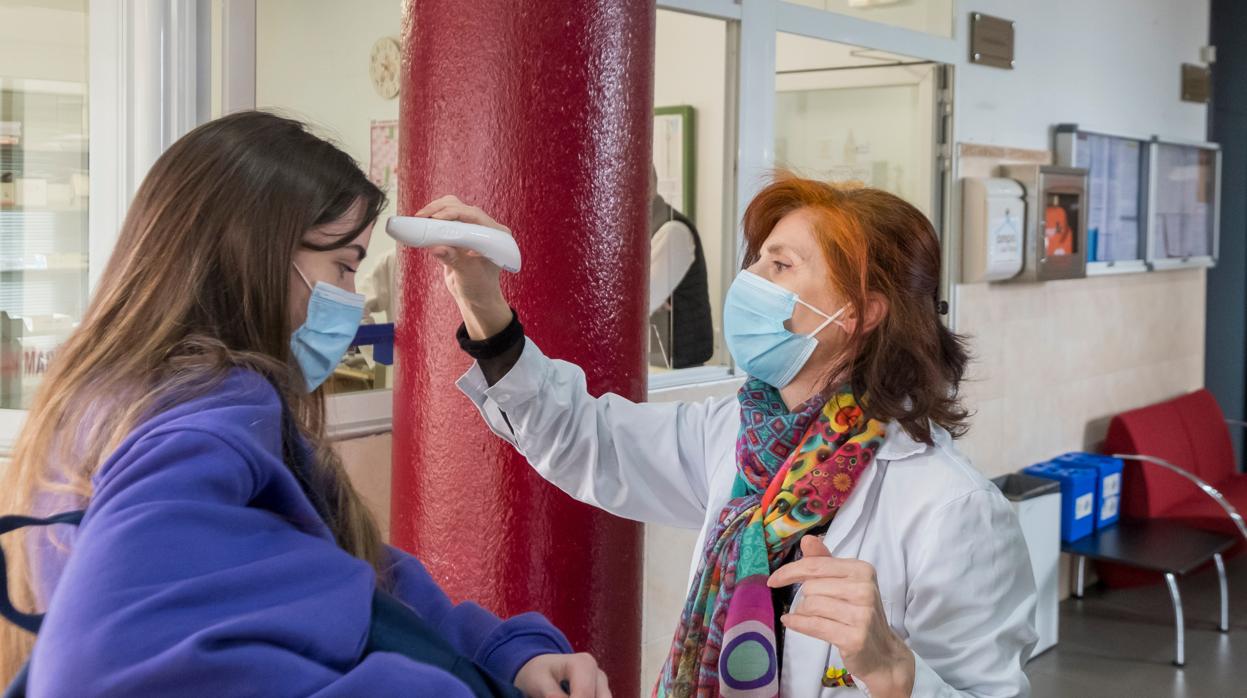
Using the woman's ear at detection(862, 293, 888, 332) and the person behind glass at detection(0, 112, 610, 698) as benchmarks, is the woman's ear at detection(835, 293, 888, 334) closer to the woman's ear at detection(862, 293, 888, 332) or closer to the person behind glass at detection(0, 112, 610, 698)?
the woman's ear at detection(862, 293, 888, 332)

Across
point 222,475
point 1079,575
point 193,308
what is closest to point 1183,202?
point 1079,575

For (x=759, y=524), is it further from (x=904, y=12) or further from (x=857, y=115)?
(x=904, y=12)

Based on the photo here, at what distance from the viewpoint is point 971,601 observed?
5.78ft

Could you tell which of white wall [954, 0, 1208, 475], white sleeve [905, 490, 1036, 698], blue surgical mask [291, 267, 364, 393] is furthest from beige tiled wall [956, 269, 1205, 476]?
blue surgical mask [291, 267, 364, 393]

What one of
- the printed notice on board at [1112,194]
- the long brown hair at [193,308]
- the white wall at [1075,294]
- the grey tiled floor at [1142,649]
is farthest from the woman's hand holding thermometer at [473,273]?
the printed notice on board at [1112,194]

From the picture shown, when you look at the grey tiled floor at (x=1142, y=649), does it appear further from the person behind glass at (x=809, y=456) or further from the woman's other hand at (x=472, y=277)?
the woman's other hand at (x=472, y=277)

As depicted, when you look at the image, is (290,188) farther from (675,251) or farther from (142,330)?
(675,251)

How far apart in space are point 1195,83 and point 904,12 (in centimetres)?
326

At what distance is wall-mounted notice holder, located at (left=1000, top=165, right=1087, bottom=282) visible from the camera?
218 inches

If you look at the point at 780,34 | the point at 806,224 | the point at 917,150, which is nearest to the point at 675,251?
the point at 780,34

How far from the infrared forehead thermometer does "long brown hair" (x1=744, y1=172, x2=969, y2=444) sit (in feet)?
1.88

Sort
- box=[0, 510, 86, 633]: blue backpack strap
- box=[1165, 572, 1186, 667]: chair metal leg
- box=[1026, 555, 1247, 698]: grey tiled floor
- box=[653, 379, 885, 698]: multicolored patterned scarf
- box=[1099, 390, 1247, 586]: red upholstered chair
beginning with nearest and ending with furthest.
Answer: box=[0, 510, 86, 633]: blue backpack strap < box=[653, 379, 885, 698]: multicolored patterned scarf < box=[1026, 555, 1247, 698]: grey tiled floor < box=[1165, 572, 1186, 667]: chair metal leg < box=[1099, 390, 1247, 586]: red upholstered chair

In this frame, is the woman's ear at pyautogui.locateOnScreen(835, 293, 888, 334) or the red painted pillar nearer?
the woman's ear at pyautogui.locateOnScreen(835, 293, 888, 334)

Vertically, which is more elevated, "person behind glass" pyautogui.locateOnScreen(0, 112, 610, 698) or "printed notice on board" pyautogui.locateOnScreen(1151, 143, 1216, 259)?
"printed notice on board" pyautogui.locateOnScreen(1151, 143, 1216, 259)
